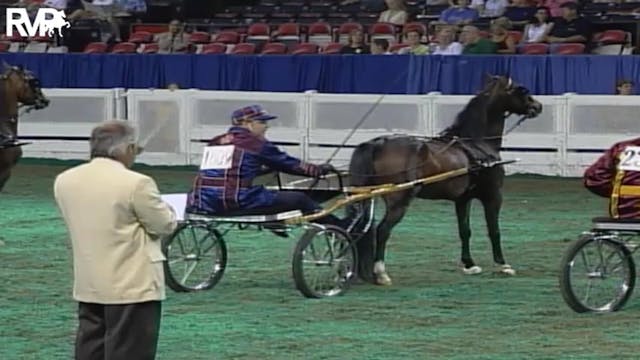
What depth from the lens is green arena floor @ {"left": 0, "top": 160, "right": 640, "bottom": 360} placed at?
984 cm

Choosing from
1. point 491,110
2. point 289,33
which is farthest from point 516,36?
point 491,110

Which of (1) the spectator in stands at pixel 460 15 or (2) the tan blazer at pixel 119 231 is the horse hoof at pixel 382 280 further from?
(1) the spectator in stands at pixel 460 15

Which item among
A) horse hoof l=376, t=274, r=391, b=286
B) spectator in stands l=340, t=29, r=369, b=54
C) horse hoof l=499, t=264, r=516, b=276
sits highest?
spectator in stands l=340, t=29, r=369, b=54

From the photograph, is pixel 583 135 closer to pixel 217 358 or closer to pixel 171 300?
pixel 171 300

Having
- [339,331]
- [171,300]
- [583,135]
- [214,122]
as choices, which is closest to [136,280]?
[339,331]

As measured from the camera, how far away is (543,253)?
1521 cm

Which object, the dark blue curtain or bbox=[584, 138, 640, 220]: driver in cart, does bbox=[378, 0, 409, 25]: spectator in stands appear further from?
bbox=[584, 138, 640, 220]: driver in cart

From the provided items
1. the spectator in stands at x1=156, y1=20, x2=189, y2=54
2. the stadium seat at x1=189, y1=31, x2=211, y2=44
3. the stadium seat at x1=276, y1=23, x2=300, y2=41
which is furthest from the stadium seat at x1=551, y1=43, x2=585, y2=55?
the spectator in stands at x1=156, y1=20, x2=189, y2=54

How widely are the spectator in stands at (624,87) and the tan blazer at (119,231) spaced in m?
16.7

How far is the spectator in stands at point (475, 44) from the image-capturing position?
24.7 meters

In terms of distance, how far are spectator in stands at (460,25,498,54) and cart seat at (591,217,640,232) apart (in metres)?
13.7

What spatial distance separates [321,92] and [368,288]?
42.8 feet

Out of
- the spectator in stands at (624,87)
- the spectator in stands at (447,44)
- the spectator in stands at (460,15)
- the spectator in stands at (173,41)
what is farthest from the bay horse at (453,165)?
the spectator in stands at (173,41)

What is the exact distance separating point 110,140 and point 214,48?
2053 centimetres
